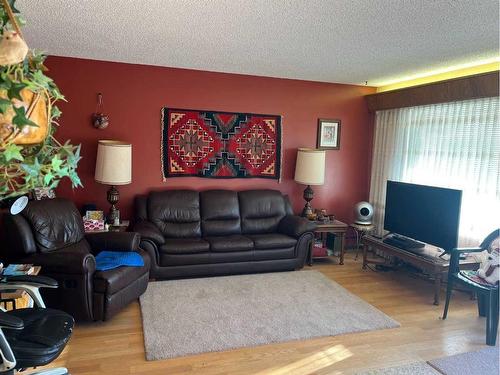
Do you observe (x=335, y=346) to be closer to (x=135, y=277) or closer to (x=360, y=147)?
(x=135, y=277)

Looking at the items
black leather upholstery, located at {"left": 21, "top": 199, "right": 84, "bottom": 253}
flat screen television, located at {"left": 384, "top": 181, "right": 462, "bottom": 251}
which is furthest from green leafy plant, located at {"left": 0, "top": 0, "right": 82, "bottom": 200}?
flat screen television, located at {"left": 384, "top": 181, "right": 462, "bottom": 251}

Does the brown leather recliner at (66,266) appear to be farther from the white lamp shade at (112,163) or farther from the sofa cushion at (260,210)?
the sofa cushion at (260,210)

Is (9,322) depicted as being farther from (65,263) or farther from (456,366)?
(456,366)

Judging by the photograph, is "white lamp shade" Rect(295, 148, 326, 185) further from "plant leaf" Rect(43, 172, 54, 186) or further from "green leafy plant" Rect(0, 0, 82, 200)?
"plant leaf" Rect(43, 172, 54, 186)

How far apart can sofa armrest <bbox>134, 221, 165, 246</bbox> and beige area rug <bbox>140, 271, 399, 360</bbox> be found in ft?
1.56

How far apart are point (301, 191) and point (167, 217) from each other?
203 centimetres

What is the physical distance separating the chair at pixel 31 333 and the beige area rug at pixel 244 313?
82 cm

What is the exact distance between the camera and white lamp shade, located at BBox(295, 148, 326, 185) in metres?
4.80

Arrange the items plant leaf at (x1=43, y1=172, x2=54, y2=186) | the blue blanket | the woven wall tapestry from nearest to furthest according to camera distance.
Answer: plant leaf at (x1=43, y1=172, x2=54, y2=186), the blue blanket, the woven wall tapestry

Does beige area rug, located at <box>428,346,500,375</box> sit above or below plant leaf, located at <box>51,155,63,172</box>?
below

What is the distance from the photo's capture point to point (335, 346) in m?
2.82

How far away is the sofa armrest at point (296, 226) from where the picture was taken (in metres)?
4.43

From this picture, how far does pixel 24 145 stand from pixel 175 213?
3.72 meters

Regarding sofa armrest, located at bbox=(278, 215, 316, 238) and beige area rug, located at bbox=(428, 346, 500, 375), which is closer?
beige area rug, located at bbox=(428, 346, 500, 375)
